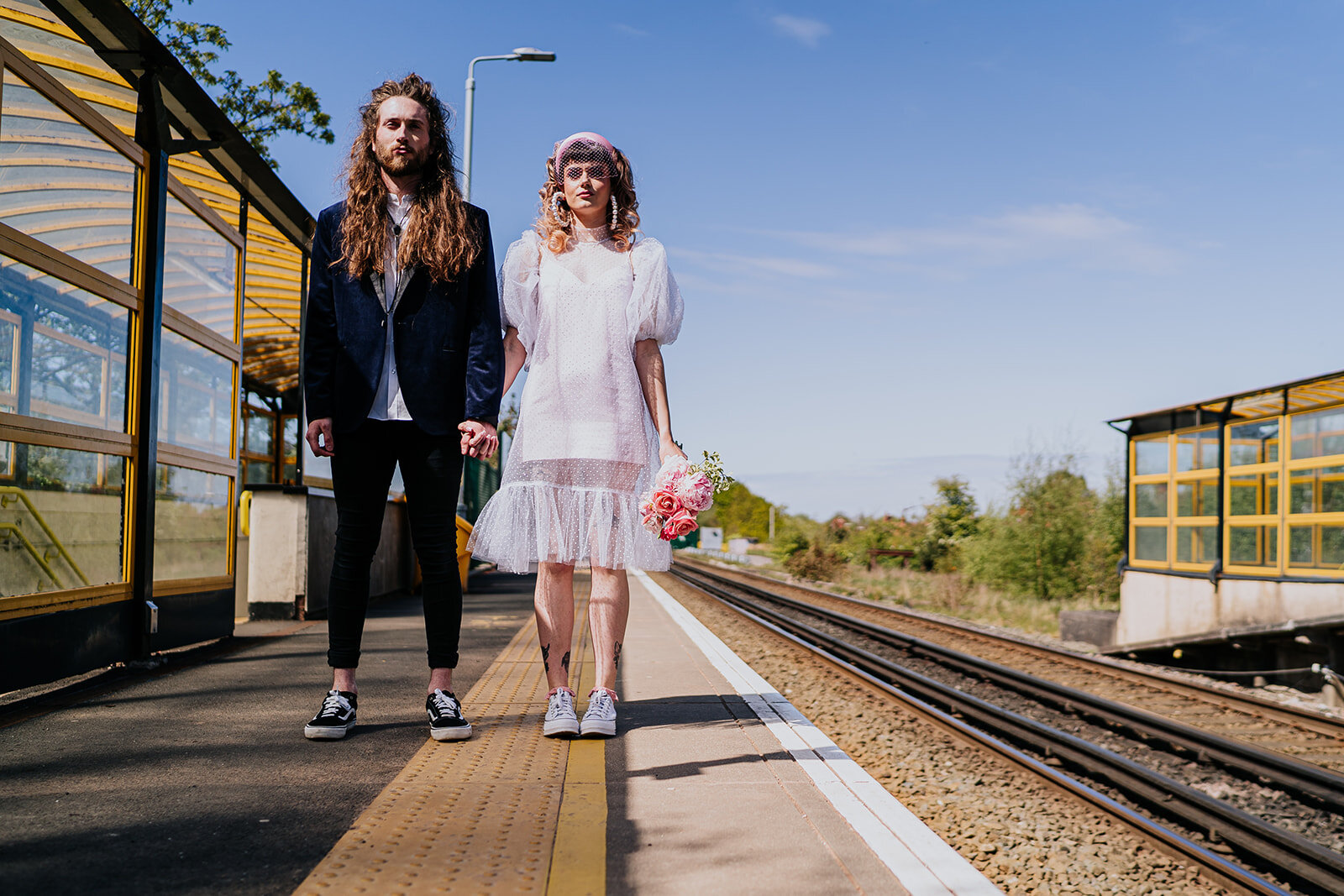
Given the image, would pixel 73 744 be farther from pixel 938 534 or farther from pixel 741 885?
pixel 938 534

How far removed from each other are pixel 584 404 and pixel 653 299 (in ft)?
1.53

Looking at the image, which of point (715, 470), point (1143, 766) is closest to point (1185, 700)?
point (1143, 766)

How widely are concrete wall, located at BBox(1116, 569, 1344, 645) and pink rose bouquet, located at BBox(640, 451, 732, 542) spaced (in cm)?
1006

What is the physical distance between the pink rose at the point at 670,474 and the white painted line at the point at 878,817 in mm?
1054

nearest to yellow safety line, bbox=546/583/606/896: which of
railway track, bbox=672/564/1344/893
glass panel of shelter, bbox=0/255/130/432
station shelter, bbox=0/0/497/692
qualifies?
railway track, bbox=672/564/1344/893

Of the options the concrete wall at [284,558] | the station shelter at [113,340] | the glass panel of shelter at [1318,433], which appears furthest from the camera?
the glass panel of shelter at [1318,433]

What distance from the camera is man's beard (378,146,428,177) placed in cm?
367

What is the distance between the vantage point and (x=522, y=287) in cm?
370

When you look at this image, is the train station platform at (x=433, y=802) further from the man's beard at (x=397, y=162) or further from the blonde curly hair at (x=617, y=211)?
the man's beard at (x=397, y=162)

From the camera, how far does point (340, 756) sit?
11.0ft

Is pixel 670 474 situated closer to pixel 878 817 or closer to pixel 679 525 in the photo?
pixel 679 525

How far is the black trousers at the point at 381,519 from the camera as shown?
3660mm

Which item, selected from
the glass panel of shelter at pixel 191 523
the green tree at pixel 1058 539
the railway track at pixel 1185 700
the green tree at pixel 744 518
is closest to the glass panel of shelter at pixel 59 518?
the glass panel of shelter at pixel 191 523

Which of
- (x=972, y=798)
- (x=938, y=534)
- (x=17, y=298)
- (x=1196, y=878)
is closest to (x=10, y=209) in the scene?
(x=17, y=298)
